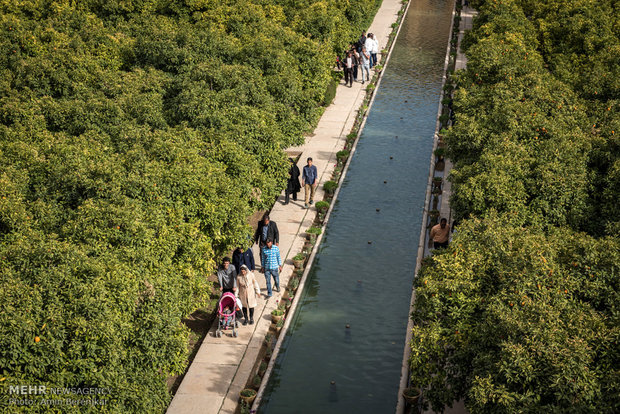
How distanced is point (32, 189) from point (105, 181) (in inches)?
93.8

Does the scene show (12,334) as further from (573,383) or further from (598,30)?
(598,30)

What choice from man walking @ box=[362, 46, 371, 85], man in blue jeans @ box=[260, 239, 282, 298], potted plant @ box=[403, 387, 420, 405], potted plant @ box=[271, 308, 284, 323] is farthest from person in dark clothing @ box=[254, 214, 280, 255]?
man walking @ box=[362, 46, 371, 85]

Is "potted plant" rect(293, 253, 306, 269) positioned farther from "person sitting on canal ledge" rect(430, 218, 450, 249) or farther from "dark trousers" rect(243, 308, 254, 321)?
"person sitting on canal ledge" rect(430, 218, 450, 249)

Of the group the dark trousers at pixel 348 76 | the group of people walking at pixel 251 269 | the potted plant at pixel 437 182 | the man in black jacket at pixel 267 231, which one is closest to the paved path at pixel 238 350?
the group of people walking at pixel 251 269

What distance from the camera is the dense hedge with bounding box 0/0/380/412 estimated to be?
14.3 meters

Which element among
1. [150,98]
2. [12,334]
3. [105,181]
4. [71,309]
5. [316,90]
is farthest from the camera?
[316,90]

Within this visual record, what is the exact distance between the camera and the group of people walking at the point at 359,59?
44281mm

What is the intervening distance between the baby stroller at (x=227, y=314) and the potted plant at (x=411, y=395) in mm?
5940

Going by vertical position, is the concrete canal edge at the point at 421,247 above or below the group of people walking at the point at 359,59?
below

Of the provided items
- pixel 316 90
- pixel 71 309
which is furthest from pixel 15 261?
pixel 316 90

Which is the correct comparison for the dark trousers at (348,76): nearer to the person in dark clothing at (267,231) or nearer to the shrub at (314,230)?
the shrub at (314,230)

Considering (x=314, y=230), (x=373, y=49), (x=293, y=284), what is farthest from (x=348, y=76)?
(x=293, y=284)

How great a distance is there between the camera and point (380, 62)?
49.9 meters

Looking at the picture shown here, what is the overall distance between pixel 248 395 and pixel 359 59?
108ft
